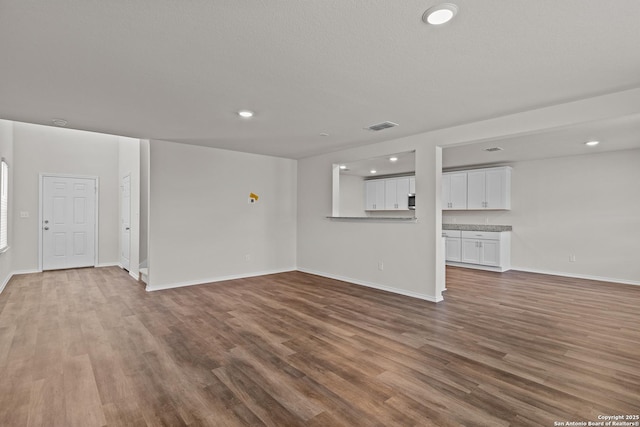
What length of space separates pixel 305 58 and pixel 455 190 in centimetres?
621

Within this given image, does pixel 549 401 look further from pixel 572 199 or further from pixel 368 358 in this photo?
pixel 572 199

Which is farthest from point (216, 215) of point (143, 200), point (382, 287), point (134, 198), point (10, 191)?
point (10, 191)

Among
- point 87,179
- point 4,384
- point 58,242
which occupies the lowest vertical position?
point 4,384

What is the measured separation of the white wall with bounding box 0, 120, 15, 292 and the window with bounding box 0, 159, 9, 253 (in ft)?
0.52

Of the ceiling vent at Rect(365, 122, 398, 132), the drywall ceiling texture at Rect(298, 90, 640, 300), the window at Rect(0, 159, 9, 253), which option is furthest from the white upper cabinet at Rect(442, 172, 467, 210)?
the window at Rect(0, 159, 9, 253)

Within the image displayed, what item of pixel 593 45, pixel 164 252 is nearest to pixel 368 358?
pixel 593 45

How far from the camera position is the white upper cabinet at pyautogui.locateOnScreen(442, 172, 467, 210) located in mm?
7453

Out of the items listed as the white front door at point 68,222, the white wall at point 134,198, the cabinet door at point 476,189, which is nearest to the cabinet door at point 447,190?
the cabinet door at point 476,189

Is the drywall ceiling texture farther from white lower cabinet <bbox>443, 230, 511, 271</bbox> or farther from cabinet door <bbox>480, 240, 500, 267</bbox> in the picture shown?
cabinet door <bbox>480, 240, 500, 267</bbox>

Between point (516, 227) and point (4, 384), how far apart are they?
26.9 feet

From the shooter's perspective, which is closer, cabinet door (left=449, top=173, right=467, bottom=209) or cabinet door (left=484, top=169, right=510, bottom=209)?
cabinet door (left=484, top=169, right=510, bottom=209)

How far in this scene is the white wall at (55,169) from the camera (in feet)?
21.1

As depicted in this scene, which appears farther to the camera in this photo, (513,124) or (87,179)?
(87,179)

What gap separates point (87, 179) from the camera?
7262mm
